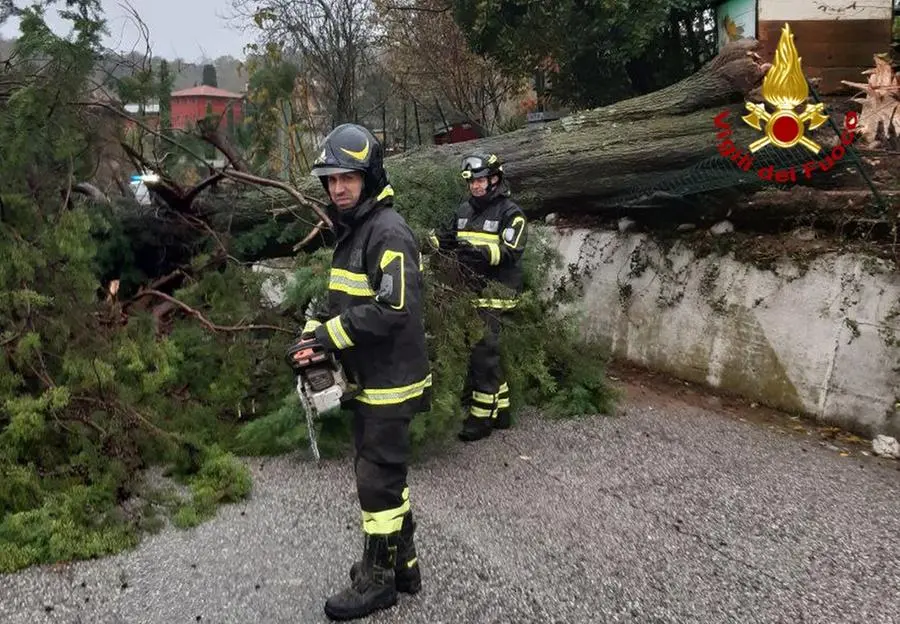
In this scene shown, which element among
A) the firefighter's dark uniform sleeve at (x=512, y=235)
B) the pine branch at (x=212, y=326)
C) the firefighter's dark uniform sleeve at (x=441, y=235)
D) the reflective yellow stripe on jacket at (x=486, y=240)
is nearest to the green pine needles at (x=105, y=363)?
the pine branch at (x=212, y=326)

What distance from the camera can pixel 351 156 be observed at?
9.41 feet

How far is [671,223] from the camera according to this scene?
6.84 metres

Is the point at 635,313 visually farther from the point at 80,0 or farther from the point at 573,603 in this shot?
the point at 80,0

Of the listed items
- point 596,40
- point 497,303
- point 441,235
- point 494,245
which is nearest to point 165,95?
point 441,235

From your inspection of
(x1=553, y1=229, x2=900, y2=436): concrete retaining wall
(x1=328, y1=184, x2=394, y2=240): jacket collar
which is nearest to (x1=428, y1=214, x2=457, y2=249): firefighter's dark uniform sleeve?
Answer: (x1=553, y1=229, x2=900, y2=436): concrete retaining wall

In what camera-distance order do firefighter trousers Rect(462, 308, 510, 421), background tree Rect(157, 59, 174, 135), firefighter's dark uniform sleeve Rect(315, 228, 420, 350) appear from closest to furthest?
firefighter's dark uniform sleeve Rect(315, 228, 420, 350)
firefighter trousers Rect(462, 308, 510, 421)
background tree Rect(157, 59, 174, 135)

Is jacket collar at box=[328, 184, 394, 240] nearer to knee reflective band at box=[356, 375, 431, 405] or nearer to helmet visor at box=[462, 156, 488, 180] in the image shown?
knee reflective band at box=[356, 375, 431, 405]

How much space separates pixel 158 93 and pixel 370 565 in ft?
14.6

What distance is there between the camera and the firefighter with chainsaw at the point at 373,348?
287 cm

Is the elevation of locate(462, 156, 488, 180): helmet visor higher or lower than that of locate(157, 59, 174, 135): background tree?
lower

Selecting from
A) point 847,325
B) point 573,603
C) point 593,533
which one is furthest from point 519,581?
point 847,325

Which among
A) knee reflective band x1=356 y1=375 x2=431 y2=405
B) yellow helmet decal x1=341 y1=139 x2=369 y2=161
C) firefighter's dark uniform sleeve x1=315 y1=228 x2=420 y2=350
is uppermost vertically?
yellow helmet decal x1=341 y1=139 x2=369 y2=161

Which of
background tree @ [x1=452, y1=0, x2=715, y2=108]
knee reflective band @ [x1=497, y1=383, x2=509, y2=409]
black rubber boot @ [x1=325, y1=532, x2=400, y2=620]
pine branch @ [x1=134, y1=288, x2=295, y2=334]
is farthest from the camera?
background tree @ [x1=452, y1=0, x2=715, y2=108]

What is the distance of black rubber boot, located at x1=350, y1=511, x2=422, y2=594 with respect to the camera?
121 inches
